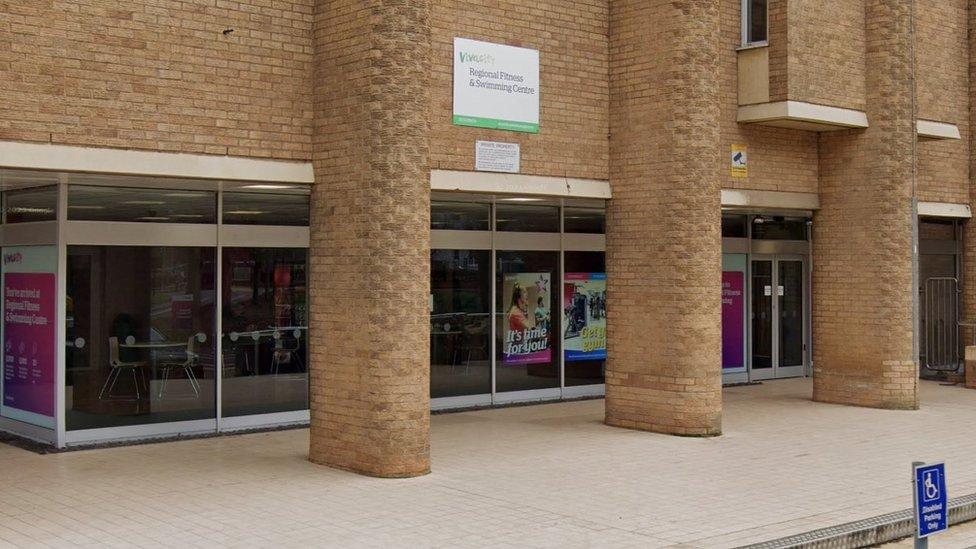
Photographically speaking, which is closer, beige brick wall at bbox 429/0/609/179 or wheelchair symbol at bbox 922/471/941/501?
wheelchair symbol at bbox 922/471/941/501

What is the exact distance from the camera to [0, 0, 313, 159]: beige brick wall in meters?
9.12

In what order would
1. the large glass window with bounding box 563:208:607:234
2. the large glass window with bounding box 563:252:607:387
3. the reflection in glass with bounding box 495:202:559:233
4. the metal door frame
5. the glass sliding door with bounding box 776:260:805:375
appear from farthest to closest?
the glass sliding door with bounding box 776:260:805:375
the metal door frame
the large glass window with bounding box 563:252:607:387
the large glass window with bounding box 563:208:607:234
the reflection in glass with bounding box 495:202:559:233

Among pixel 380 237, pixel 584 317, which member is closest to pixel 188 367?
pixel 380 237

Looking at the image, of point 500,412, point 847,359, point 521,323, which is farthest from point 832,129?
point 500,412

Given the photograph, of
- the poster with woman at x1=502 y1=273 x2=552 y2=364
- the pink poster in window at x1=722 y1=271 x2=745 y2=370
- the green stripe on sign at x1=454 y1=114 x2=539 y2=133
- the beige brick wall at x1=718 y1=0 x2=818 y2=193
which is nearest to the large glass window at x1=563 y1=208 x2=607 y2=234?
the poster with woman at x1=502 y1=273 x2=552 y2=364

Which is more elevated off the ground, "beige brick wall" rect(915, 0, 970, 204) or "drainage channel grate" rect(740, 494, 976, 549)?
"beige brick wall" rect(915, 0, 970, 204)

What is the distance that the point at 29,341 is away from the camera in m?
12.4

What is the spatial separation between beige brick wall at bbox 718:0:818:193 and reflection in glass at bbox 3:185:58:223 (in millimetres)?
8336

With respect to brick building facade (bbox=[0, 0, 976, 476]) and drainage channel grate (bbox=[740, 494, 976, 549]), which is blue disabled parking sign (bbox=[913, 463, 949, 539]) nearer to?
drainage channel grate (bbox=[740, 494, 976, 549])

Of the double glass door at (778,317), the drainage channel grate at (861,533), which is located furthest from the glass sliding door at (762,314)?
the drainage channel grate at (861,533)

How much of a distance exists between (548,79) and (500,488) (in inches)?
211

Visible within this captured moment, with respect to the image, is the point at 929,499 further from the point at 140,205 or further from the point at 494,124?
the point at 140,205

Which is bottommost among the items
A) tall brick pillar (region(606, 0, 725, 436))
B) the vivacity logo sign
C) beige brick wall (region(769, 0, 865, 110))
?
tall brick pillar (region(606, 0, 725, 436))

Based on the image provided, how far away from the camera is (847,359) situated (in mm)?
16281
